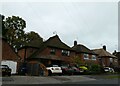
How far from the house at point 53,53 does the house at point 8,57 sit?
22.2 ft

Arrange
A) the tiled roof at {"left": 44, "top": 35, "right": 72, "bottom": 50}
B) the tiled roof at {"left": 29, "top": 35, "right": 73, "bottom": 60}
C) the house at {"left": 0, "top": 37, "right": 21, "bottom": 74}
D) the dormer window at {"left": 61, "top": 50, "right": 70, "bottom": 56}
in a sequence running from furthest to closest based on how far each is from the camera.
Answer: the dormer window at {"left": 61, "top": 50, "right": 70, "bottom": 56} → the tiled roof at {"left": 44, "top": 35, "right": 72, "bottom": 50} → the tiled roof at {"left": 29, "top": 35, "right": 73, "bottom": 60} → the house at {"left": 0, "top": 37, "right": 21, "bottom": 74}

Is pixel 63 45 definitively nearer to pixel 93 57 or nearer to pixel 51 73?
pixel 93 57

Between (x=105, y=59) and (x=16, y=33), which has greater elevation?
(x=16, y=33)

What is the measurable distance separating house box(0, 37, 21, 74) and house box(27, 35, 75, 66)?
6764mm

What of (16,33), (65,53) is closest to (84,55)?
(65,53)

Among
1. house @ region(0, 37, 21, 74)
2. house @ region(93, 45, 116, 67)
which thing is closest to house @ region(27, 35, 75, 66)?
house @ region(0, 37, 21, 74)

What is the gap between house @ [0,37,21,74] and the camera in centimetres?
3912

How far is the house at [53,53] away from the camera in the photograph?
4788cm

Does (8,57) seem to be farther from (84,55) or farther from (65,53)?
(84,55)

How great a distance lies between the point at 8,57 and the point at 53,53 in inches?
467

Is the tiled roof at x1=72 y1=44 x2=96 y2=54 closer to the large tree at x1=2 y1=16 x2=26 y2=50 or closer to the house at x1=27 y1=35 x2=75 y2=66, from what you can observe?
the house at x1=27 y1=35 x2=75 y2=66

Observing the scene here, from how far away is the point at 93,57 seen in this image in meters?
62.0

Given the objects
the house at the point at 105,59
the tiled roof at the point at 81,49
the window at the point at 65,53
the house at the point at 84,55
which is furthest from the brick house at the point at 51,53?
the house at the point at 105,59

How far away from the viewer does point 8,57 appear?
41.1 meters
